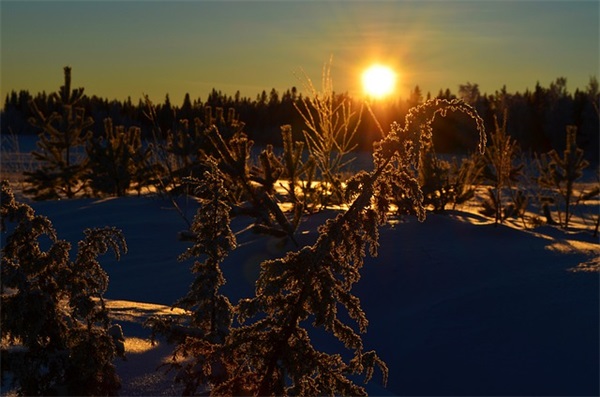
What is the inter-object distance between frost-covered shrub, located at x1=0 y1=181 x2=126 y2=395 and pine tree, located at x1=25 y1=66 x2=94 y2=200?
1086cm

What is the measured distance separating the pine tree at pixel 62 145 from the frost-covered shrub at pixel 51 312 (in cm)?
1086

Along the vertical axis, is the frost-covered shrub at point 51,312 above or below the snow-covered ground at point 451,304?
above

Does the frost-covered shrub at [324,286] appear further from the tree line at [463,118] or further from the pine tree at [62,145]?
the tree line at [463,118]

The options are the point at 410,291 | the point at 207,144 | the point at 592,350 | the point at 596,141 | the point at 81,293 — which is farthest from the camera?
the point at 596,141

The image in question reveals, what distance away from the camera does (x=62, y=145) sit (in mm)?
14352

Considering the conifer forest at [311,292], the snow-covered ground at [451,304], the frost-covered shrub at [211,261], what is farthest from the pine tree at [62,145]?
the frost-covered shrub at [211,261]

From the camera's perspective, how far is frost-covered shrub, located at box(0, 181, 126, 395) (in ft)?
9.30

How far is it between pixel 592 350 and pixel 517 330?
0.51m

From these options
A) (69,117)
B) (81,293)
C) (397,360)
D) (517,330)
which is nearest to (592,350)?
(517,330)

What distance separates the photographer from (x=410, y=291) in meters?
5.85

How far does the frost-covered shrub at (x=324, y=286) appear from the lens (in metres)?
2.22

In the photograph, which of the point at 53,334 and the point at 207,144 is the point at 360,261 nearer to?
the point at 53,334

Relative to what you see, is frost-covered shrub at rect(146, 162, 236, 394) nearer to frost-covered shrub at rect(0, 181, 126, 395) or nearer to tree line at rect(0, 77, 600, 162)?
frost-covered shrub at rect(0, 181, 126, 395)

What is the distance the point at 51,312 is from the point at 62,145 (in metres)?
12.2
